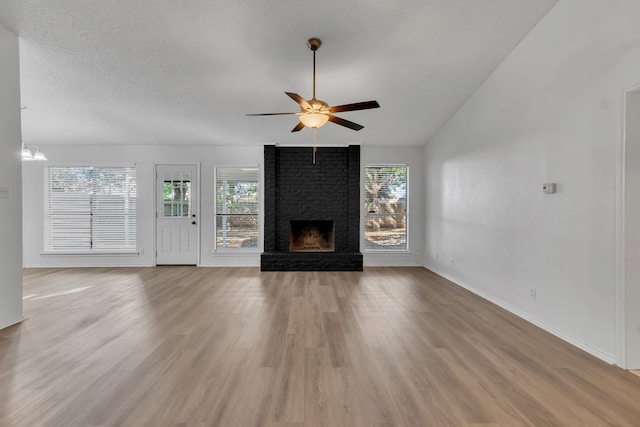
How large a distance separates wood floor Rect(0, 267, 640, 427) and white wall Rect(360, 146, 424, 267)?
2356mm

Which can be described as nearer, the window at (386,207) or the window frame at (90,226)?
the window frame at (90,226)

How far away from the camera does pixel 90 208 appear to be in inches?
243

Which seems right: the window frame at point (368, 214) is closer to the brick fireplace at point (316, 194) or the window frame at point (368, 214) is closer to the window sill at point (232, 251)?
the brick fireplace at point (316, 194)

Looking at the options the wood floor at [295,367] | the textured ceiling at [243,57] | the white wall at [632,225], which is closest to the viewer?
the wood floor at [295,367]

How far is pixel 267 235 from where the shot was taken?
615 centimetres

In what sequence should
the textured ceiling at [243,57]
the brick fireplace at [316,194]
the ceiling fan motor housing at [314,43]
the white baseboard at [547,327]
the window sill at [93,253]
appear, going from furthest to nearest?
the brick fireplace at [316,194]
the window sill at [93,253]
the ceiling fan motor housing at [314,43]
the textured ceiling at [243,57]
the white baseboard at [547,327]

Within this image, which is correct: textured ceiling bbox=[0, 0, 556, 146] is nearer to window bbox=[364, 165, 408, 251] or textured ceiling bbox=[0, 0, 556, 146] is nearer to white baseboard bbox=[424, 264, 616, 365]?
window bbox=[364, 165, 408, 251]

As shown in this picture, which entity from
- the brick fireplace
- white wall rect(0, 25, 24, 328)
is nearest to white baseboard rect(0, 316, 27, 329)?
white wall rect(0, 25, 24, 328)

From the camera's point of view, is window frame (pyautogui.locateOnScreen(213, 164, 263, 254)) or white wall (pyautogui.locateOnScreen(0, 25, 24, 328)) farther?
window frame (pyautogui.locateOnScreen(213, 164, 263, 254))

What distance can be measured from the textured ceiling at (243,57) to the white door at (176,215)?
47.6 inches

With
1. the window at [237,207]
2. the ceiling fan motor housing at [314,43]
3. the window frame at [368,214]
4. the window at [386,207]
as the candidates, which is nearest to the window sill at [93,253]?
the window at [237,207]

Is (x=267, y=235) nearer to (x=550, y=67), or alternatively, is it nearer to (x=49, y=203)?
(x=49, y=203)

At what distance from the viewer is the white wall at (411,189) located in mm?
6270

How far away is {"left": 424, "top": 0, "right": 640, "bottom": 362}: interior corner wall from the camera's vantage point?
2.35 m
